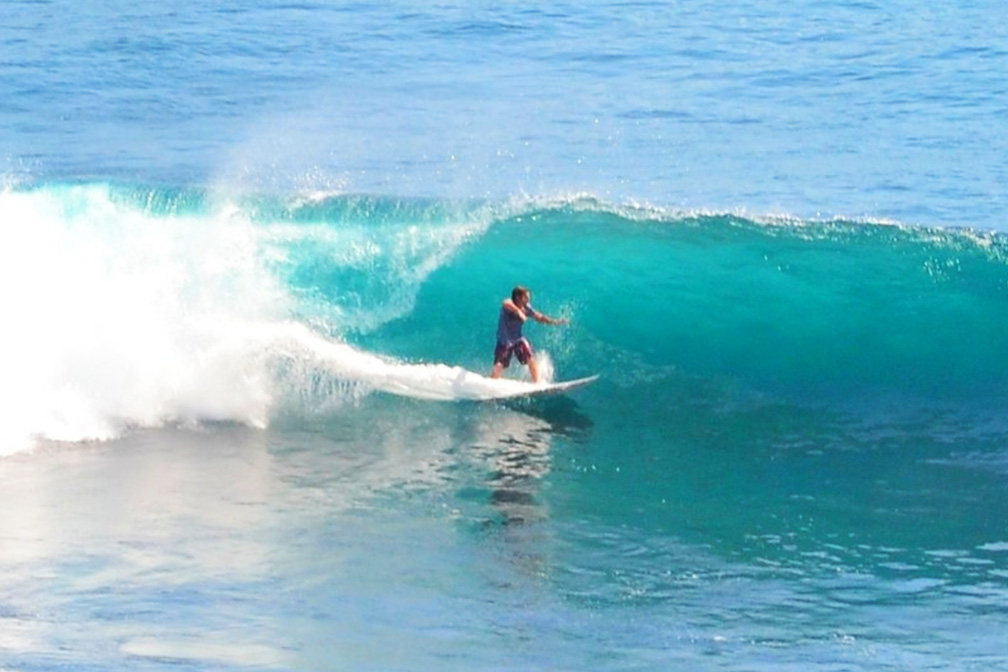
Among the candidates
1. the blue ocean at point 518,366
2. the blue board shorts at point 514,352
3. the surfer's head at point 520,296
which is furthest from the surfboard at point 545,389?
the surfer's head at point 520,296

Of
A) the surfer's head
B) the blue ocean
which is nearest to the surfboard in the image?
the blue ocean

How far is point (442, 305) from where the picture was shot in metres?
17.1

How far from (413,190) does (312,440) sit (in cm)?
616

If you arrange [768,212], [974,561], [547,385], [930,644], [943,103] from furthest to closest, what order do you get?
[943,103] < [768,212] < [547,385] < [974,561] < [930,644]

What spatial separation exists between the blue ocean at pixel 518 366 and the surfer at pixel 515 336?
0.34 m

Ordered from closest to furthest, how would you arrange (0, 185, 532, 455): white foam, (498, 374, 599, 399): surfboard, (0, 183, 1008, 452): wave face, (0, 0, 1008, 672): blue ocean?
(0, 0, 1008, 672): blue ocean < (498, 374, 599, 399): surfboard < (0, 185, 532, 455): white foam < (0, 183, 1008, 452): wave face

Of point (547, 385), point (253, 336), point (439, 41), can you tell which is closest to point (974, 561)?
point (547, 385)

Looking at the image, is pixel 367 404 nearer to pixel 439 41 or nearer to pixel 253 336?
pixel 253 336

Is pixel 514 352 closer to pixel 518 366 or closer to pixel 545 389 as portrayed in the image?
pixel 545 389

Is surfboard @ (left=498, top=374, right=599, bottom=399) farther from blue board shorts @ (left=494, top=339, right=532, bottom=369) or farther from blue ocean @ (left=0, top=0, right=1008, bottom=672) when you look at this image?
blue board shorts @ (left=494, top=339, right=532, bottom=369)

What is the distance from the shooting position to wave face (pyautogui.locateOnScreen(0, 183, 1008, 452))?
15.2 metres

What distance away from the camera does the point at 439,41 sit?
2944 cm

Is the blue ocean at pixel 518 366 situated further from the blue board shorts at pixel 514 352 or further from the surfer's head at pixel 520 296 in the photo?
the surfer's head at pixel 520 296

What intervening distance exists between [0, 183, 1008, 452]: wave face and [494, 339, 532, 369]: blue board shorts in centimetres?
49
